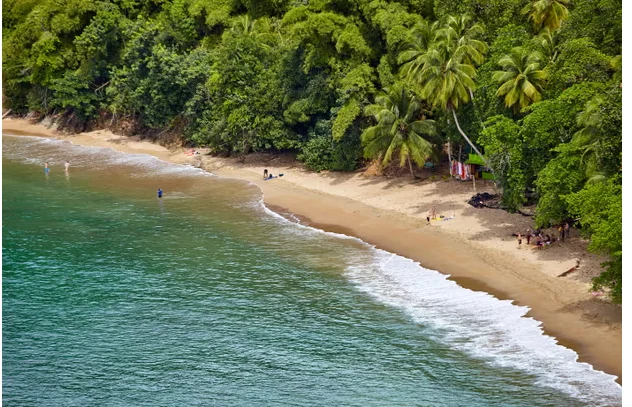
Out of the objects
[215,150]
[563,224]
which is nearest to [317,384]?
[563,224]

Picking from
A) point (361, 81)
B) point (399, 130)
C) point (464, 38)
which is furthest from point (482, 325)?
point (361, 81)

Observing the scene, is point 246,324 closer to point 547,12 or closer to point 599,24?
point 599,24

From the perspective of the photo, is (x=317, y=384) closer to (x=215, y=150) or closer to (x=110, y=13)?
(x=215, y=150)

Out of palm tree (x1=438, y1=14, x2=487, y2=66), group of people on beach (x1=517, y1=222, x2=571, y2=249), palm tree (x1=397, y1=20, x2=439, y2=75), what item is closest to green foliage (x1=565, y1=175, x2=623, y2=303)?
group of people on beach (x1=517, y1=222, x2=571, y2=249)

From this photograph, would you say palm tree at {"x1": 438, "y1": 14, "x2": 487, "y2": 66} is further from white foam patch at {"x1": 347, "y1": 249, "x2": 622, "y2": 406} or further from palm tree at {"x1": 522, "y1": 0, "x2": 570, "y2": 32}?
white foam patch at {"x1": 347, "y1": 249, "x2": 622, "y2": 406}

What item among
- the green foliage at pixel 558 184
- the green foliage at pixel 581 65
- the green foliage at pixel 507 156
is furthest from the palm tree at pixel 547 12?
the green foliage at pixel 558 184

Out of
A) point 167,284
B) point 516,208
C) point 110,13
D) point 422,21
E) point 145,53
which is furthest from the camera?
point 110,13
